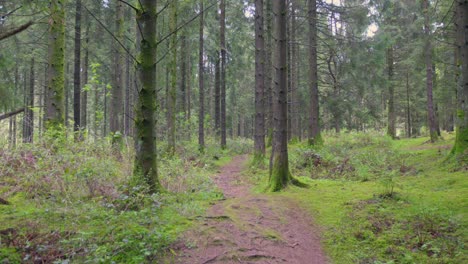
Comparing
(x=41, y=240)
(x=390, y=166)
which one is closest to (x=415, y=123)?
(x=390, y=166)

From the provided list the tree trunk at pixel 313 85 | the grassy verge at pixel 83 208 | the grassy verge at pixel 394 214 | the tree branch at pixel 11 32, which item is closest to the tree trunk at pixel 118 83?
the grassy verge at pixel 83 208

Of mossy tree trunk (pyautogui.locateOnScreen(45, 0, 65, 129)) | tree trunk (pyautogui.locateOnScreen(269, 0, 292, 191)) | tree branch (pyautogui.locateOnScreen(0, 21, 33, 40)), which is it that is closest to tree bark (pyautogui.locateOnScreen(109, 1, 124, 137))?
mossy tree trunk (pyautogui.locateOnScreen(45, 0, 65, 129))

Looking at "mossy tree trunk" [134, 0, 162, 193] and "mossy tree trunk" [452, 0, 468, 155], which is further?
"mossy tree trunk" [452, 0, 468, 155]

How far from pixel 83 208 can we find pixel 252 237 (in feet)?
7.56

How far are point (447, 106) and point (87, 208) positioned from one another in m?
29.7

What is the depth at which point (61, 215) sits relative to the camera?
4.05 m

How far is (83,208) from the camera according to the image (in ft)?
14.0

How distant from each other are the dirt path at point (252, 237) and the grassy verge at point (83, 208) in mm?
280

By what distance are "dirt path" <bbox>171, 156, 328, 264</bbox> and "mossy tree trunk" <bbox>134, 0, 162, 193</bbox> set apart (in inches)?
52.8

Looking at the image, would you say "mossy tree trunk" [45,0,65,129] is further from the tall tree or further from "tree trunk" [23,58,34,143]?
the tall tree

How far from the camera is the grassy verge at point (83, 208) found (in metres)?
3.09

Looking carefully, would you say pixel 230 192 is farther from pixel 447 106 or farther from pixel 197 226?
pixel 447 106

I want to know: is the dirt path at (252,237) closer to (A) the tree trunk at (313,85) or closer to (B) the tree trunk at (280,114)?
(B) the tree trunk at (280,114)

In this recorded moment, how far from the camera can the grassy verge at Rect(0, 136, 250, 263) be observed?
309 centimetres
